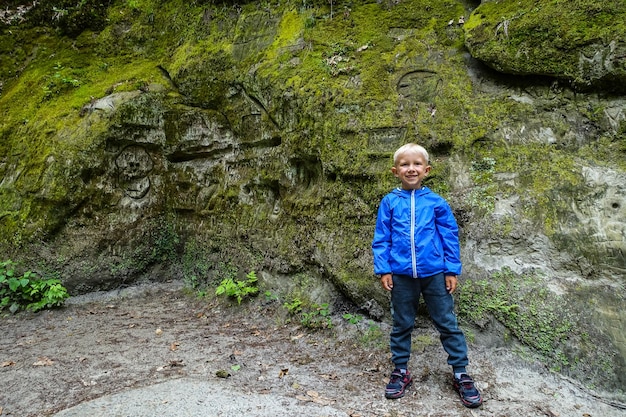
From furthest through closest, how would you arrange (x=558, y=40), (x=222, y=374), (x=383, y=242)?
(x=558, y=40) < (x=222, y=374) < (x=383, y=242)

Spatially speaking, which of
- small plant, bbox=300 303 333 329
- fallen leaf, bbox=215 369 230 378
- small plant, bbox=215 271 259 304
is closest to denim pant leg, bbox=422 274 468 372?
small plant, bbox=300 303 333 329

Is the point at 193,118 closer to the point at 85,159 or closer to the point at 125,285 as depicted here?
the point at 85,159

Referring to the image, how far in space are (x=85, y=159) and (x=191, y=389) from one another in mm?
4565

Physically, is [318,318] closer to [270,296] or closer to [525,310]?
[270,296]

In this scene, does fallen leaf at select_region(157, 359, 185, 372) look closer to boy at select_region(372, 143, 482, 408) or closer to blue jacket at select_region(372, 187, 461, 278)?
boy at select_region(372, 143, 482, 408)

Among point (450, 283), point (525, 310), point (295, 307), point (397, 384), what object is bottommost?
point (397, 384)

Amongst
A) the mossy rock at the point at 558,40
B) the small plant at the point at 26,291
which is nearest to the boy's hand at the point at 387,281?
the mossy rock at the point at 558,40

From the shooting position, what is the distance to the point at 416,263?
362cm

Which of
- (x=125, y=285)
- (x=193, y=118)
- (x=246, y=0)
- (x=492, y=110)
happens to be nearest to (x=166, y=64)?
(x=193, y=118)

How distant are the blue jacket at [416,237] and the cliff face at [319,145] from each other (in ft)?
2.81

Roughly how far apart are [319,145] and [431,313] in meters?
2.54

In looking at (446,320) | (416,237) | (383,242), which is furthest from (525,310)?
(383,242)

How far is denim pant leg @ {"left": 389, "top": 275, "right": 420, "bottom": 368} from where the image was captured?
12.1 feet

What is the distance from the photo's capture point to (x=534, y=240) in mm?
4199
